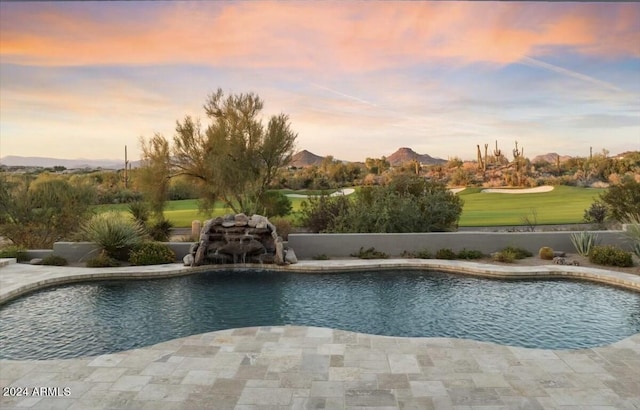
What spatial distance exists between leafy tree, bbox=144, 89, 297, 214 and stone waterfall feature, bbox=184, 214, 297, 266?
4.46 metres

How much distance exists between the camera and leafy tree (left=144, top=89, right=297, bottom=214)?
1673cm

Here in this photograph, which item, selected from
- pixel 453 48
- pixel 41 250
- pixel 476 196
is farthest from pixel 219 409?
pixel 476 196

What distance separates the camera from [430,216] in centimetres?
1550

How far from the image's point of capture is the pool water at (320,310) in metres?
7.11

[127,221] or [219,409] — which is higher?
[127,221]

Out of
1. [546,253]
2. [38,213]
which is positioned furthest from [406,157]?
[38,213]

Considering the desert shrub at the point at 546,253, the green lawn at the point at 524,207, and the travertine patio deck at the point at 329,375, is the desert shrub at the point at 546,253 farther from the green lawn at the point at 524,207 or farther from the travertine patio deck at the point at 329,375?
the green lawn at the point at 524,207

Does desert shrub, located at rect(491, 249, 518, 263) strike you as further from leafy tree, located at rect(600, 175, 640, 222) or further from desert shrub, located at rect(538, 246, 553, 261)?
leafy tree, located at rect(600, 175, 640, 222)

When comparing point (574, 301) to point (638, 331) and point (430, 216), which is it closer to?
point (638, 331)

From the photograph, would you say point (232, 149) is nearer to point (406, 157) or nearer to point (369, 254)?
point (369, 254)

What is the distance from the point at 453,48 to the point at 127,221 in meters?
12.7

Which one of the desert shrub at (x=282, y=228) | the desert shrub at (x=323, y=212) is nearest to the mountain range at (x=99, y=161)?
the desert shrub at (x=323, y=212)

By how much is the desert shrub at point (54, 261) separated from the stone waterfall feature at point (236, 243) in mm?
3637

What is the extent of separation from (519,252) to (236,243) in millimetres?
8328
